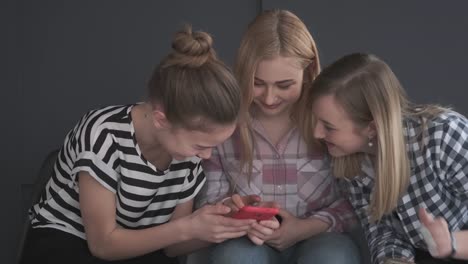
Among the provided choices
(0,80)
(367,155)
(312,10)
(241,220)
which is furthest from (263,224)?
(0,80)

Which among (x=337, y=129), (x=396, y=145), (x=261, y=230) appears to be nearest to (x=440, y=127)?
(x=396, y=145)

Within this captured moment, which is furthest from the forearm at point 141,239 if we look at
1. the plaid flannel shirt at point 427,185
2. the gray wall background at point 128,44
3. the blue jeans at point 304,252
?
the gray wall background at point 128,44

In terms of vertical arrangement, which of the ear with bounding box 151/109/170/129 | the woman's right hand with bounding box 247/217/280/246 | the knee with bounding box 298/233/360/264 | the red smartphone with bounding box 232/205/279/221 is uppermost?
the ear with bounding box 151/109/170/129

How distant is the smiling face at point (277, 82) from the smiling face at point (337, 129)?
3.5 inches

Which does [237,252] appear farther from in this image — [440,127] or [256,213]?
[440,127]

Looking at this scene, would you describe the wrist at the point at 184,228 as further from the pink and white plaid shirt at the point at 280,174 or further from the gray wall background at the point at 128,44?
the gray wall background at the point at 128,44

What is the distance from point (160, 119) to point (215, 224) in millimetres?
290

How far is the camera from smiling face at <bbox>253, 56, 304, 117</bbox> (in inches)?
71.9

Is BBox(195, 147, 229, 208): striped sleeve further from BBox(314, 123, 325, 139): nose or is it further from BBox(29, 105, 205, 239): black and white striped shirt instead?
BBox(314, 123, 325, 139): nose

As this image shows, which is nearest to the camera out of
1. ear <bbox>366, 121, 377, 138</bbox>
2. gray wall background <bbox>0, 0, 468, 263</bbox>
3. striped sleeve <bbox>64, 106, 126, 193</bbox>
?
striped sleeve <bbox>64, 106, 126, 193</bbox>

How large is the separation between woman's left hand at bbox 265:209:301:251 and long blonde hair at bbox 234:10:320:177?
18 cm

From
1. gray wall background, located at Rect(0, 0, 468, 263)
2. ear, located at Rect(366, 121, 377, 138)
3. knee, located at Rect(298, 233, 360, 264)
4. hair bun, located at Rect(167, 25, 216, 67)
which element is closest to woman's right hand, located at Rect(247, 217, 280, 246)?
knee, located at Rect(298, 233, 360, 264)

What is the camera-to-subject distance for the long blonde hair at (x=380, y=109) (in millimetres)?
1728

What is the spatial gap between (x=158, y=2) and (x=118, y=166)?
86 cm
